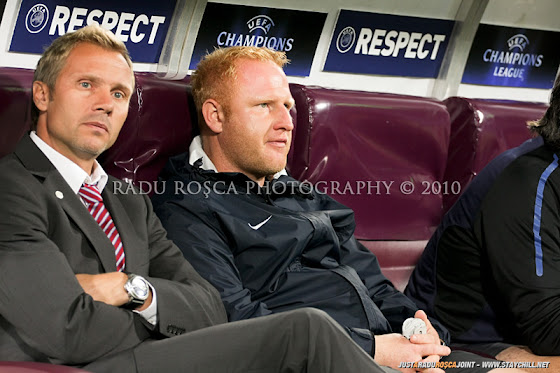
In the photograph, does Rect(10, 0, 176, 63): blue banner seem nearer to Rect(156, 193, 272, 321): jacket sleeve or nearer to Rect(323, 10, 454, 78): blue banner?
Rect(323, 10, 454, 78): blue banner

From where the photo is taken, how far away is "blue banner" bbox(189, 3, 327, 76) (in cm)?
442

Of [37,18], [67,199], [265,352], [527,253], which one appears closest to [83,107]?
[67,199]

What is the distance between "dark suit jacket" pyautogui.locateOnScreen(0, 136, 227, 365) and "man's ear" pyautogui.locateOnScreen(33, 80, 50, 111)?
15cm

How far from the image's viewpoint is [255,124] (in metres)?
3.06

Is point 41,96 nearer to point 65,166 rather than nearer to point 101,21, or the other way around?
point 65,166

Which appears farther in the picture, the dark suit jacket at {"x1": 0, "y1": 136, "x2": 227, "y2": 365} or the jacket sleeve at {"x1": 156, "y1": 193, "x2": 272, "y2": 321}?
the jacket sleeve at {"x1": 156, "y1": 193, "x2": 272, "y2": 321}

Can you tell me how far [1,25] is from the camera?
374 centimetres

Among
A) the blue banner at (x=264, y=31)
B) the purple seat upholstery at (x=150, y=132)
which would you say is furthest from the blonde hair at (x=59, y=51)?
the blue banner at (x=264, y=31)

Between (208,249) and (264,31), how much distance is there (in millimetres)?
2203

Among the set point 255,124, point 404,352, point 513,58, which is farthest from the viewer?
point 513,58

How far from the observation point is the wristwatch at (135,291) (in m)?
2.29

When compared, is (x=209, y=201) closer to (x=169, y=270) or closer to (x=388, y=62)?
(x=169, y=270)

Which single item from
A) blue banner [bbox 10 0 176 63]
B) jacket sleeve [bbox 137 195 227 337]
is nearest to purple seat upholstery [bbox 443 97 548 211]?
blue banner [bbox 10 0 176 63]

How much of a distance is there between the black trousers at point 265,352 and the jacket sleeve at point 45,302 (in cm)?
7
